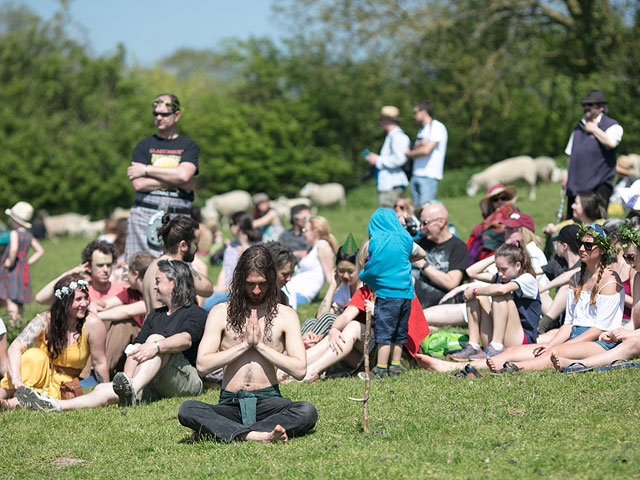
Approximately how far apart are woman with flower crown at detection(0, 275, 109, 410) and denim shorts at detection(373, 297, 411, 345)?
99.5 inches

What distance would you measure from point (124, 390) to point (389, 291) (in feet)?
8.09

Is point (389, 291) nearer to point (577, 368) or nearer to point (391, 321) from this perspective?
point (391, 321)

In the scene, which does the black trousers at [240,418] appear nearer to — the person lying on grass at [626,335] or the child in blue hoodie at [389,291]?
the child in blue hoodie at [389,291]

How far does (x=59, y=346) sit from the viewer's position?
7.20 m

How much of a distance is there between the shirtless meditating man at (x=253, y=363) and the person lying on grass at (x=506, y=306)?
2651 mm

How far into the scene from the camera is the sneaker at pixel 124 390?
21.5 ft

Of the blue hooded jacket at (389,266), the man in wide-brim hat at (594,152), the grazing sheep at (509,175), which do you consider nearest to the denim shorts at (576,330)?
the blue hooded jacket at (389,266)

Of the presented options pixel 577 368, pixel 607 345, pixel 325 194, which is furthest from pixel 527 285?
pixel 325 194

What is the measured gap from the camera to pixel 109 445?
18.7ft

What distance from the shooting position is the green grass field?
4457 millimetres

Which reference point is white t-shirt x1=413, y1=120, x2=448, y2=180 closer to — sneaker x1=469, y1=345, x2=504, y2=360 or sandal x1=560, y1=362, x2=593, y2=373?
sneaker x1=469, y1=345, x2=504, y2=360

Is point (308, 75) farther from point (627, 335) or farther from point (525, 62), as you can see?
point (627, 335)

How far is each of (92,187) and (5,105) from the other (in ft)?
18.9

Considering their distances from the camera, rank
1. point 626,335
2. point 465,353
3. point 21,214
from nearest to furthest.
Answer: point 626,335 → point 465,353 → point 21,214
